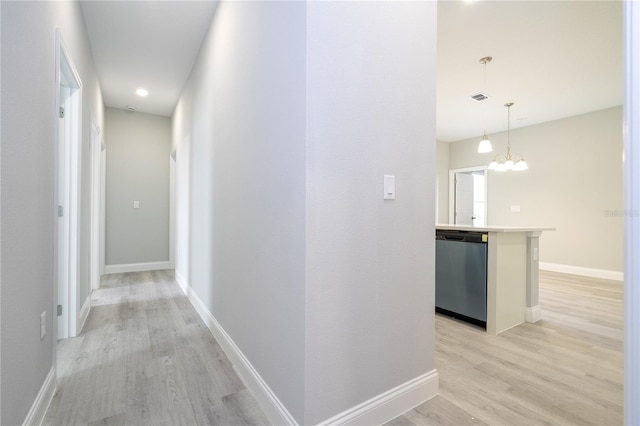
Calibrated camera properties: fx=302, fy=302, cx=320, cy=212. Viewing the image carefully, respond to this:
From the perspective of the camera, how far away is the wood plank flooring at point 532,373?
152 cm

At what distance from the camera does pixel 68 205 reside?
2.41m

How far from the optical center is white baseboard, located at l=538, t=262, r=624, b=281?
489cm

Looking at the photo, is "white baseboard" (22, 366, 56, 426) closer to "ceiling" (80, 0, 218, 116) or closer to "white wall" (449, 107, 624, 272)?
"ceiling" (80, 0, 218, 116)

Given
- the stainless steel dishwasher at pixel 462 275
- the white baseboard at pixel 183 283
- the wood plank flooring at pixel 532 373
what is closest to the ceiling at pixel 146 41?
the white baseboard at pixel 183 283

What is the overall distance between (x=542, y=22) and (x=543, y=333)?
281cm

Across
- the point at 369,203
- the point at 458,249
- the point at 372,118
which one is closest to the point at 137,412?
the point at 369,203

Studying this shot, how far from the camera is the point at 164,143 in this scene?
5.41 m

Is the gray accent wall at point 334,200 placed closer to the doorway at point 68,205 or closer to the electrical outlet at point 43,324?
the electrical outlet at point 43,324

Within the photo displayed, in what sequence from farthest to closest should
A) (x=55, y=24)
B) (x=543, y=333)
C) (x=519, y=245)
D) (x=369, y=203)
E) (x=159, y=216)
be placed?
(x=159, y=216) < (x=519, y=245) < (x=543, y=333) < (x=55, y=24) < (x=369, y=203)

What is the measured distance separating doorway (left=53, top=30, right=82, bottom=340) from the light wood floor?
0.24m

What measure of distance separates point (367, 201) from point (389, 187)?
158 mm

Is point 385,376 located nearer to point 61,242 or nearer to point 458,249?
point 458,249

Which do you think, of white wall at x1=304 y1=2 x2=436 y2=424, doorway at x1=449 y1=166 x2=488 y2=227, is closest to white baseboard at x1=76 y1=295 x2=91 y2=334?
white wall at x1=304 y1=2 x2=436 y2=424

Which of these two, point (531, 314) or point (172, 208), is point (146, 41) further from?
point (531, 314)
